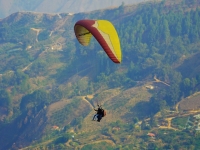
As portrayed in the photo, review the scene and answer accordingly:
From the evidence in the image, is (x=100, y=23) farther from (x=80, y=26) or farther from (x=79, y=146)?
(x=79, y=146)

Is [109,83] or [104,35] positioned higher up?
[104,35]

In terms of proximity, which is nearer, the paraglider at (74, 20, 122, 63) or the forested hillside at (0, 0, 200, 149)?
the paraglider at (74, 20, 122, 63)

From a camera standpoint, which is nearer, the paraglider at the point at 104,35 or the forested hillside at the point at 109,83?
the paraglider at the point at 104,35

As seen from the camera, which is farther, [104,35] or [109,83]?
[109,83]

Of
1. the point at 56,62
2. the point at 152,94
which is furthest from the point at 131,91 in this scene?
the point at 56,62
